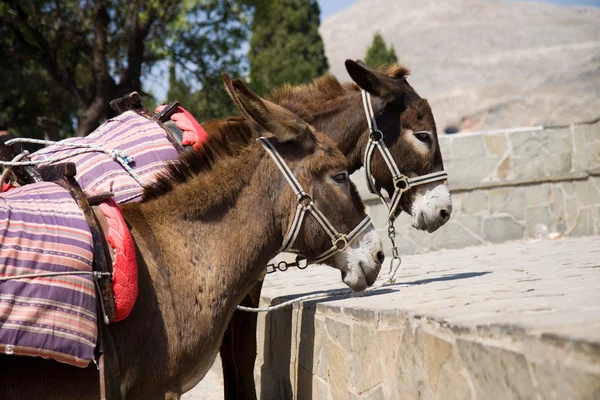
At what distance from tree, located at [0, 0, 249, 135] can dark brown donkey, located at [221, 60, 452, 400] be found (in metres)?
10.1

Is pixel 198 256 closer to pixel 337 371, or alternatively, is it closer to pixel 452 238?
pixel 337 371

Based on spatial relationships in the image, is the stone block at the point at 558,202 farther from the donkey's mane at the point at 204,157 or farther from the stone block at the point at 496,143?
the donkey's mane at the point at 204,157

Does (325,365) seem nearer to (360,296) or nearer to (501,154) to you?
(360,296)

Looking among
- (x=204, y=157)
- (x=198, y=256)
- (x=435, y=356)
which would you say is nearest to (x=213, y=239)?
(x=198, y=256)

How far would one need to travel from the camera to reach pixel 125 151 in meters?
3.89

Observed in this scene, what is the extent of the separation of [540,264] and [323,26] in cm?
8778

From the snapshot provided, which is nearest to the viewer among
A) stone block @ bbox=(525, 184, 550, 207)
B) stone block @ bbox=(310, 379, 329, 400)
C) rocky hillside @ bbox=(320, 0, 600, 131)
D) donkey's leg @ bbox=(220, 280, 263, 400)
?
stone block @ bbox=(310, 379, 329, 400)

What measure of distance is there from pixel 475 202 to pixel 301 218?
25.2ft

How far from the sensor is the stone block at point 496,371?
2199mm

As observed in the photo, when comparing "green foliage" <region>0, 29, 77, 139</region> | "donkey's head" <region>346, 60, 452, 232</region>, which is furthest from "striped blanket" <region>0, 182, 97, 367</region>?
"green foliage" <region>0, 29, 77, 139</region>

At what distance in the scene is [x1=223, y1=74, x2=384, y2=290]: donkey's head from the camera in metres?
3.33

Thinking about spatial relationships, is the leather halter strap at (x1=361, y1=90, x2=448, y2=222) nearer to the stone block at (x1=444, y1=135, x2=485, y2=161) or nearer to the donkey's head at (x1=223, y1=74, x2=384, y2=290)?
the donkey's head at (x1=223, y1=74, x2=384, y2=290)

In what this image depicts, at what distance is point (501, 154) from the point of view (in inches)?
414

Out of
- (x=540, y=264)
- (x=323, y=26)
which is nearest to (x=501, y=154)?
(x=540, y=264)
